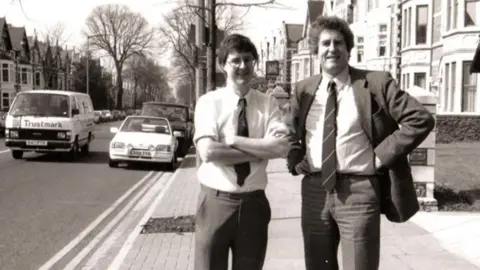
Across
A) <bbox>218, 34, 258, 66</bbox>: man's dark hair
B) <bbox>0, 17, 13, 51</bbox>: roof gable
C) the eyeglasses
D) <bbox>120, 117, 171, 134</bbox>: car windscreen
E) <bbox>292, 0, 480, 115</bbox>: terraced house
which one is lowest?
<bbox>120, 117, 171, 134</bbox>: car windscreen

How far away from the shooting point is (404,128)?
3.21 m

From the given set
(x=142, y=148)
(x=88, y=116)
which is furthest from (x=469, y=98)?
(x=88, y=116)

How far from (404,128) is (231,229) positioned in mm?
1133

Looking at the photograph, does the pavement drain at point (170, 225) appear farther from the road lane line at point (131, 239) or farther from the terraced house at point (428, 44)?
the terraced house at point (428, 44)

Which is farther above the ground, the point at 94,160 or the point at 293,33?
the point at 293,33

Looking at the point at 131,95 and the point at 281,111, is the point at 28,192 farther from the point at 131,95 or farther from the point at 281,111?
the point at 131,95

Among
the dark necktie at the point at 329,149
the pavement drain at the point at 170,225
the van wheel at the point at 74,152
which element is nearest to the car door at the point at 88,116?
the van wheel at the point at 74,152

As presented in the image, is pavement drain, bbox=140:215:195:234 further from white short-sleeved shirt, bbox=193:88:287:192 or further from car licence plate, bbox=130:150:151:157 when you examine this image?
car licence plate, bbox=130:150:151:157

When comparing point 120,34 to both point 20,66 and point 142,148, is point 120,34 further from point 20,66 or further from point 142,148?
point 142,148

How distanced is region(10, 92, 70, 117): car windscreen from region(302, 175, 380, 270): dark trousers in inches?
587

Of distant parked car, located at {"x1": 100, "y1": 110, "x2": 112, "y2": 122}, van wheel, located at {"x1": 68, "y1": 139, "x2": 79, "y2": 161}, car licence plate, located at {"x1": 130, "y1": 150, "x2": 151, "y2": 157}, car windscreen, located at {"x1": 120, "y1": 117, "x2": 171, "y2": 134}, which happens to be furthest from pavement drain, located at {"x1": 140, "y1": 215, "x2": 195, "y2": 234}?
distant parked car, located at {"x1": 100, "y1": 110, "x2": 112, "y2": 122}

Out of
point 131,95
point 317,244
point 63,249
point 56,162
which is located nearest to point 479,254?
point 317,244

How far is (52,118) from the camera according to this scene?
1700 centimetres

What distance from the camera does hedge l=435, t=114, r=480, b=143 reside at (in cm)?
2230
